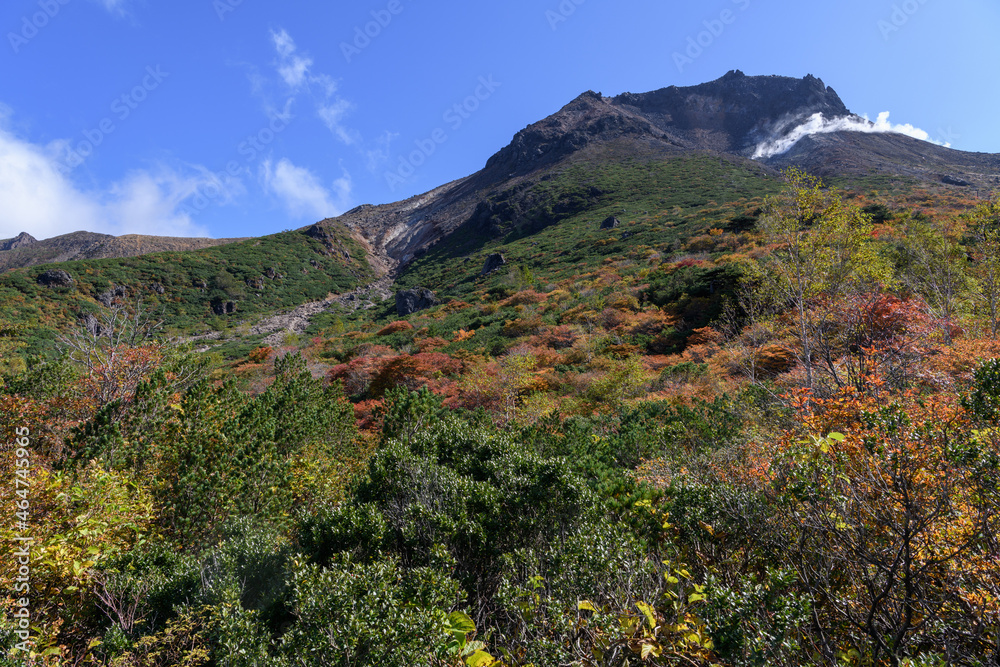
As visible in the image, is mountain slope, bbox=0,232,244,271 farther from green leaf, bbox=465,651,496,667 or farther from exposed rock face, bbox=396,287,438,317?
green leaf, bbox=465,651,496,667

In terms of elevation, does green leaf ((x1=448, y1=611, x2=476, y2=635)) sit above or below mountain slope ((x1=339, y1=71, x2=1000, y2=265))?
below

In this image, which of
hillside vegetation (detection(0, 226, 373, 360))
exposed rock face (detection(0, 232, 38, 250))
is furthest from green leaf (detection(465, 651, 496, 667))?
exposed rock face (detection(0, 232, 38, 250))

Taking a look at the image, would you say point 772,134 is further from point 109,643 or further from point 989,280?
point 109,643

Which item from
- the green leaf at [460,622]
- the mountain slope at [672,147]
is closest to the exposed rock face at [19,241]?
the mountain slope at [672,147]

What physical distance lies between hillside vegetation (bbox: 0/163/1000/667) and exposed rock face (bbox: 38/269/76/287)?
49447 millimetres

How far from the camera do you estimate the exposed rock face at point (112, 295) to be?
155 ft

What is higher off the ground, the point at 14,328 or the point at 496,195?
the point at 496,195

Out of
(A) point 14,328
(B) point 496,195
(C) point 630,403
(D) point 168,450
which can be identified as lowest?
(C) point 630,403

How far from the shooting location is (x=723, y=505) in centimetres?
490

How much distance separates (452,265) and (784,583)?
231 feet

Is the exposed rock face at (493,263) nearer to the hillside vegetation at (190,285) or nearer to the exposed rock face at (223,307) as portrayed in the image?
the hillside vegetation at (190,285)

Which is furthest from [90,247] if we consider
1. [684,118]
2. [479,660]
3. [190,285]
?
[684,118]

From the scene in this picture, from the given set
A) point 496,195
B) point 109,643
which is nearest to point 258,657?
point 109,643

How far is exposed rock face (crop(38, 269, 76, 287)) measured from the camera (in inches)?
1816
